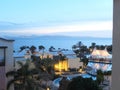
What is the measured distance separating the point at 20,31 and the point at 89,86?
20621 millimetres

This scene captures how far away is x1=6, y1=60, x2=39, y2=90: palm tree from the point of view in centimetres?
1396

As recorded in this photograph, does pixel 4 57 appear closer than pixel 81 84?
No

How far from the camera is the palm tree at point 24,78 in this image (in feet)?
45.8

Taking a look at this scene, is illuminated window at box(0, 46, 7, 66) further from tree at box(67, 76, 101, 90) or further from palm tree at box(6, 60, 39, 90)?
tree at box(67, 76, 101, 90)

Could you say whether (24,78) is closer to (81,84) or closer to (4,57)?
(4,57)

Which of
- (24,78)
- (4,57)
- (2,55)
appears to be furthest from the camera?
(24,78)

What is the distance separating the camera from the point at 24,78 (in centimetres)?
1429

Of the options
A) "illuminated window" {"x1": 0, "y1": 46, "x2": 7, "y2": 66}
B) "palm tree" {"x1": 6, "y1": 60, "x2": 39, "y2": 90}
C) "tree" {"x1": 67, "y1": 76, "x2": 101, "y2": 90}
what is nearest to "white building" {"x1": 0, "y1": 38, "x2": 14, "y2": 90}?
"illuminated window" {"x1": 0, "y1": 46, "x2": 7, "y2": 66}

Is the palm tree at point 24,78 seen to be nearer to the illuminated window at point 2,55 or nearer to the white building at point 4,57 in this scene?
the white building at point 4,57

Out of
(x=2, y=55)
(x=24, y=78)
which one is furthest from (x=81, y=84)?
(x=24, y=78)

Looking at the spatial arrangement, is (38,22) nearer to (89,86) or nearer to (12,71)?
(12,71)

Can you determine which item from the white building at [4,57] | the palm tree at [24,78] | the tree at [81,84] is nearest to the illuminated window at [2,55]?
the white building at [4,57]

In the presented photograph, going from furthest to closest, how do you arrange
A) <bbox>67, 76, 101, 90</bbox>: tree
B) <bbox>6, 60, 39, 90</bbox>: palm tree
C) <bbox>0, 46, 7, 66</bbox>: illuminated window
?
<bbox>6, 60, 39, 90</bbox>: palm tree < <bbox>0, 46, 7, 66</bbox>: illuminated window < <bbox>67, 76, 101, 90</bbox>: tree

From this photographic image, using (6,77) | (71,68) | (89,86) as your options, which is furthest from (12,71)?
(71,68)
